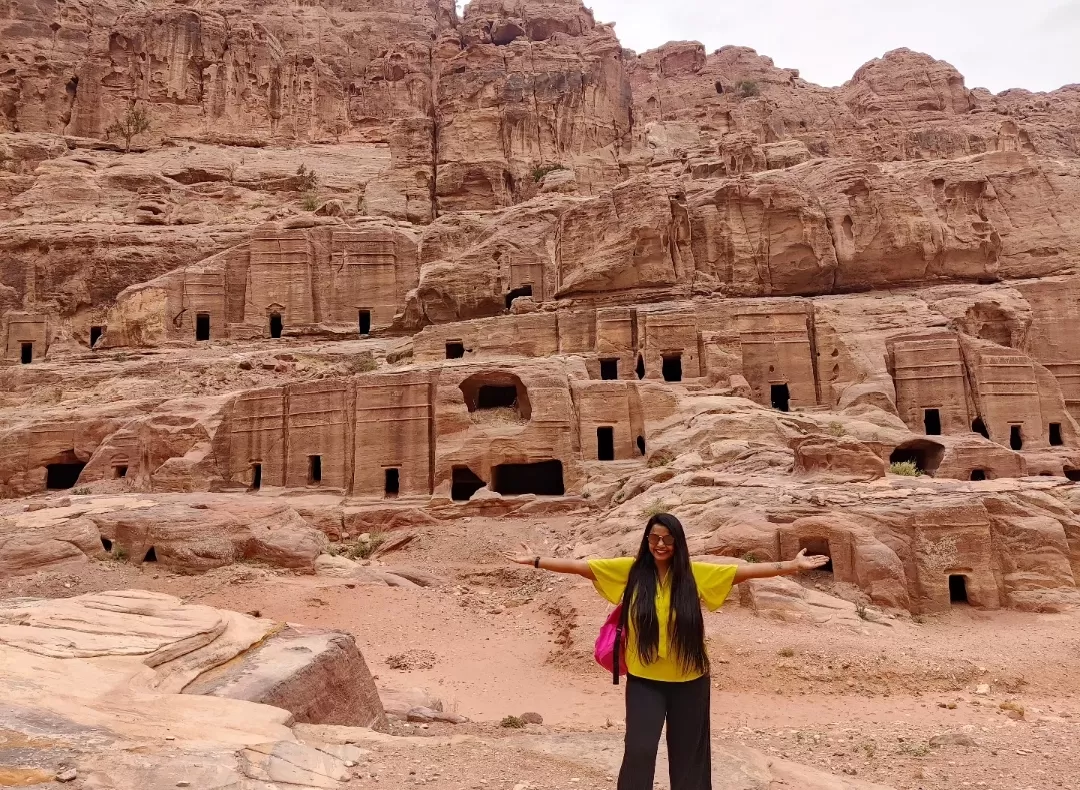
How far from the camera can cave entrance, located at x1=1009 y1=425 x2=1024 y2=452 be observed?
2764 centimetres

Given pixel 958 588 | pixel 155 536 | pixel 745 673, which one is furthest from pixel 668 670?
pixel 155 536

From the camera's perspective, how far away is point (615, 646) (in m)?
4.74

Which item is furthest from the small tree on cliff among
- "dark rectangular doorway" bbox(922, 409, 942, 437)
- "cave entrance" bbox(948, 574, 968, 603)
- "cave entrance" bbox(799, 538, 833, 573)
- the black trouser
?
the black trouser

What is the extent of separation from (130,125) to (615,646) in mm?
66722

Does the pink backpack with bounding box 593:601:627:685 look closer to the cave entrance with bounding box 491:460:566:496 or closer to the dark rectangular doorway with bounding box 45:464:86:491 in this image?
the cave entrance with bounding box 491:460:566:496

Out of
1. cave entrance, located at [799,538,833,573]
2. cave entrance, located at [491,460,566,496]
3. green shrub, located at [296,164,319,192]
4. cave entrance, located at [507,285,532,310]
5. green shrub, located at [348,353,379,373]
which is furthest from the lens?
green shrub, located at [296,164,319,192]

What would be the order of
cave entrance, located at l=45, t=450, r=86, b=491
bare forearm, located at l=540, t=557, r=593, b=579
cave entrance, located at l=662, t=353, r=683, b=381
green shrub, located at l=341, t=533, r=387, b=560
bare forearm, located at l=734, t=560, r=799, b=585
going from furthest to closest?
cave entrance, located at l=662, t=353, r=683, b=381, cave entrance, located at l=45, t=450, r=86, b=491, green shrub, located at l=341, t=533, r=387, b=560, bare forearm, located at l=540, t=557, r=593, b=579, bare forearm, located at l=734, t=560, r=799, b=585

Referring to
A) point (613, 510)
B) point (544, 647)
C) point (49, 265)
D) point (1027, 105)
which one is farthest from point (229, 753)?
point (1027, 105)

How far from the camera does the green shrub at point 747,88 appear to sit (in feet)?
235

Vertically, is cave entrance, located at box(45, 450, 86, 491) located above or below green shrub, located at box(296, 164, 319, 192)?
below

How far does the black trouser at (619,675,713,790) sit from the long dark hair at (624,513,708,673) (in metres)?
0.18

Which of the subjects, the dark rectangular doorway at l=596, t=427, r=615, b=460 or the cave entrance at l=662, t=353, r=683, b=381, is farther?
the cave entrance at l=662, t=353, r=683, b=381

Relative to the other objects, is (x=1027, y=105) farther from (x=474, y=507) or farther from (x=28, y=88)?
(x=28, y=88)

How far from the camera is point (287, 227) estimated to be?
132ft
